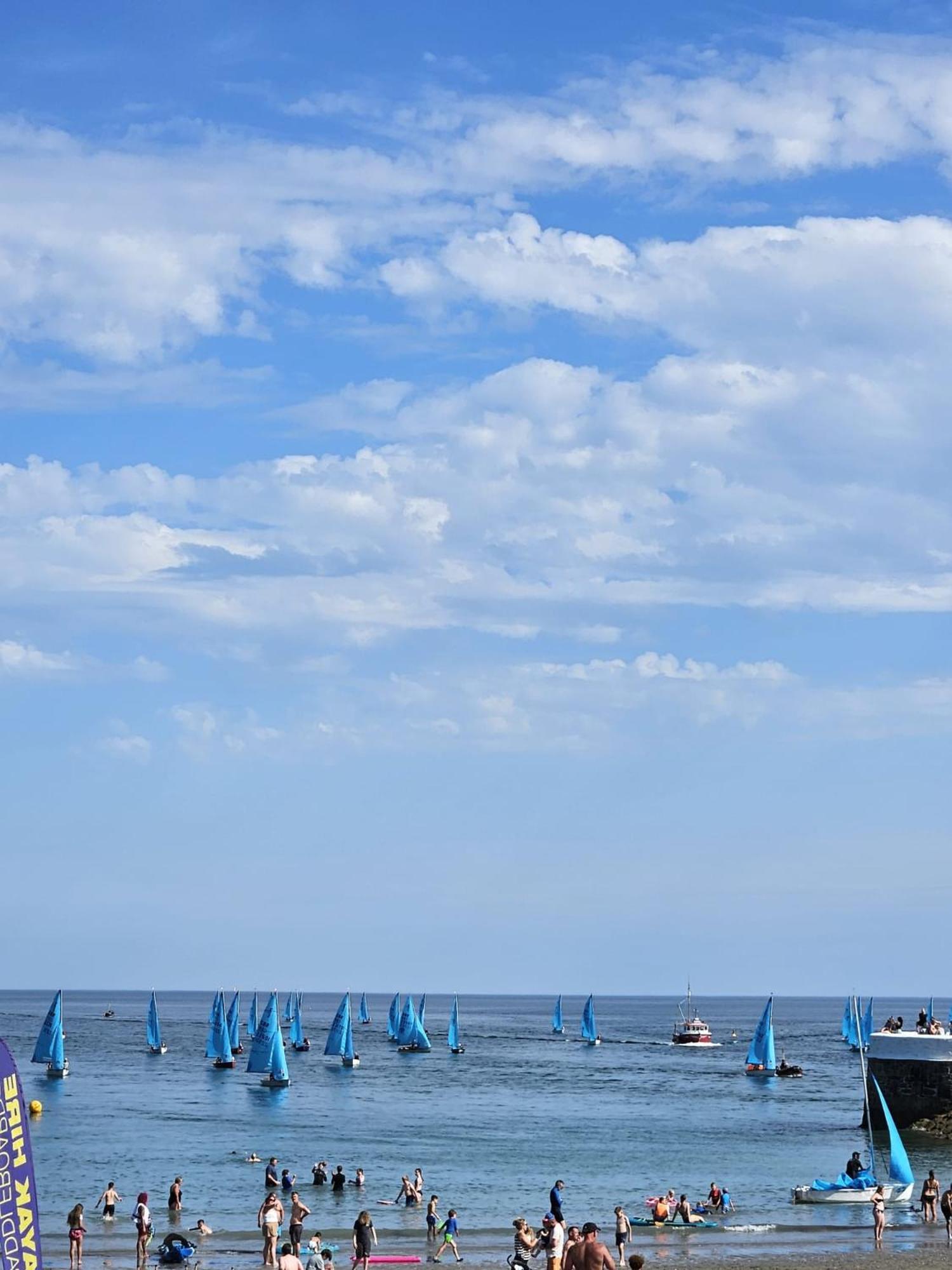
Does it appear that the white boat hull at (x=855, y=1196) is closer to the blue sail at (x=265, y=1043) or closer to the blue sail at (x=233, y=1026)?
the blue sail at (x=265, y=1043)

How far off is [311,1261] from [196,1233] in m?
9.22

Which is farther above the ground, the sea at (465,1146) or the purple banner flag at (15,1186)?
the purple banner flag at (15,1186)

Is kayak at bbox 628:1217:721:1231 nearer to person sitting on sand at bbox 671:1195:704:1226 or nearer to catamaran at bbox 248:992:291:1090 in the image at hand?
person sitting on sand at bbox 671:1195:704:1226

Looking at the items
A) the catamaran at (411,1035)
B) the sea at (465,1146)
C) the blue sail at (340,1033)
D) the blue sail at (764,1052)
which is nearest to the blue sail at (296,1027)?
the sea at (465,1146)

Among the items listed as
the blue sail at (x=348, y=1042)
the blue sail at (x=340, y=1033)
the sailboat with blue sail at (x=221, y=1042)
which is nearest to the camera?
the sailboat with blue sail at (x=221, y=1042)

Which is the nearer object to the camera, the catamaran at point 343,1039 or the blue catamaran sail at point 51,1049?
the blue catamaran sail at point 51,1049

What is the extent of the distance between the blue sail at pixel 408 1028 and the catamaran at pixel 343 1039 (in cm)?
2076

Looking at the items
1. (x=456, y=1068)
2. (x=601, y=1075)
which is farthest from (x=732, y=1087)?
(x=456, y=1068)

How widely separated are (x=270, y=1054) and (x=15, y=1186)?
275 feet

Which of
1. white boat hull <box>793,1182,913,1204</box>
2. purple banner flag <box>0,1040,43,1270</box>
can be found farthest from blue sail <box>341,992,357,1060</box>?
purple banner flag <box>0,1040,43,1270</box>

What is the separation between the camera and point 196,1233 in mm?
42062

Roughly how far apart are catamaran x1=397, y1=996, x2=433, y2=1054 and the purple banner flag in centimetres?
12618

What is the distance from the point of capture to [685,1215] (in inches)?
1781

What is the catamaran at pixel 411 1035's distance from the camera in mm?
141125
